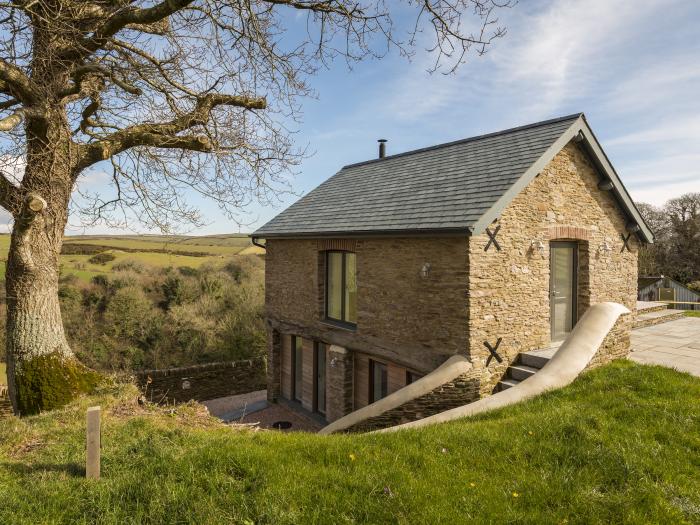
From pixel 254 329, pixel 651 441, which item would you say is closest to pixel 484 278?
pixel 651 441

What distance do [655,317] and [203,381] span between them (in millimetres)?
17842

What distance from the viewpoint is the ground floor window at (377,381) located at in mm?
11094

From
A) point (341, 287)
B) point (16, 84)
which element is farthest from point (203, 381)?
point (16, 84)

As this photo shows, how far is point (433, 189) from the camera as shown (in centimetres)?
1065

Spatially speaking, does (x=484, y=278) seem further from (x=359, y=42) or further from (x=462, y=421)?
(x=359, y=42)

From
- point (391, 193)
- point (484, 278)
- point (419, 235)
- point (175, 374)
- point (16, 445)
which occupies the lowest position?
point (175, 374)

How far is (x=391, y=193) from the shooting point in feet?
39.3

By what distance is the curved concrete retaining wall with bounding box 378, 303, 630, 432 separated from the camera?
702 cm

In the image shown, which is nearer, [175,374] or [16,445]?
[16,445]

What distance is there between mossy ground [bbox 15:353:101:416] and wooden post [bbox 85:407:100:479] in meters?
4.10

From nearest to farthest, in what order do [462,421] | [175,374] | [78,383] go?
1. [462,421]
2. [78,383]
3. [175,374]

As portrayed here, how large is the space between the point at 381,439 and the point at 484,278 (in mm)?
4477

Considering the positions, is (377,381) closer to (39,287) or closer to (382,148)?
(39,287)

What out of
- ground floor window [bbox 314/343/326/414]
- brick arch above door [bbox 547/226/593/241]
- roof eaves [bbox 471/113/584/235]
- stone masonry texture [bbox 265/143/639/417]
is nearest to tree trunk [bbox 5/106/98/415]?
stone masonry texture [bbox 265/143/639/417]
